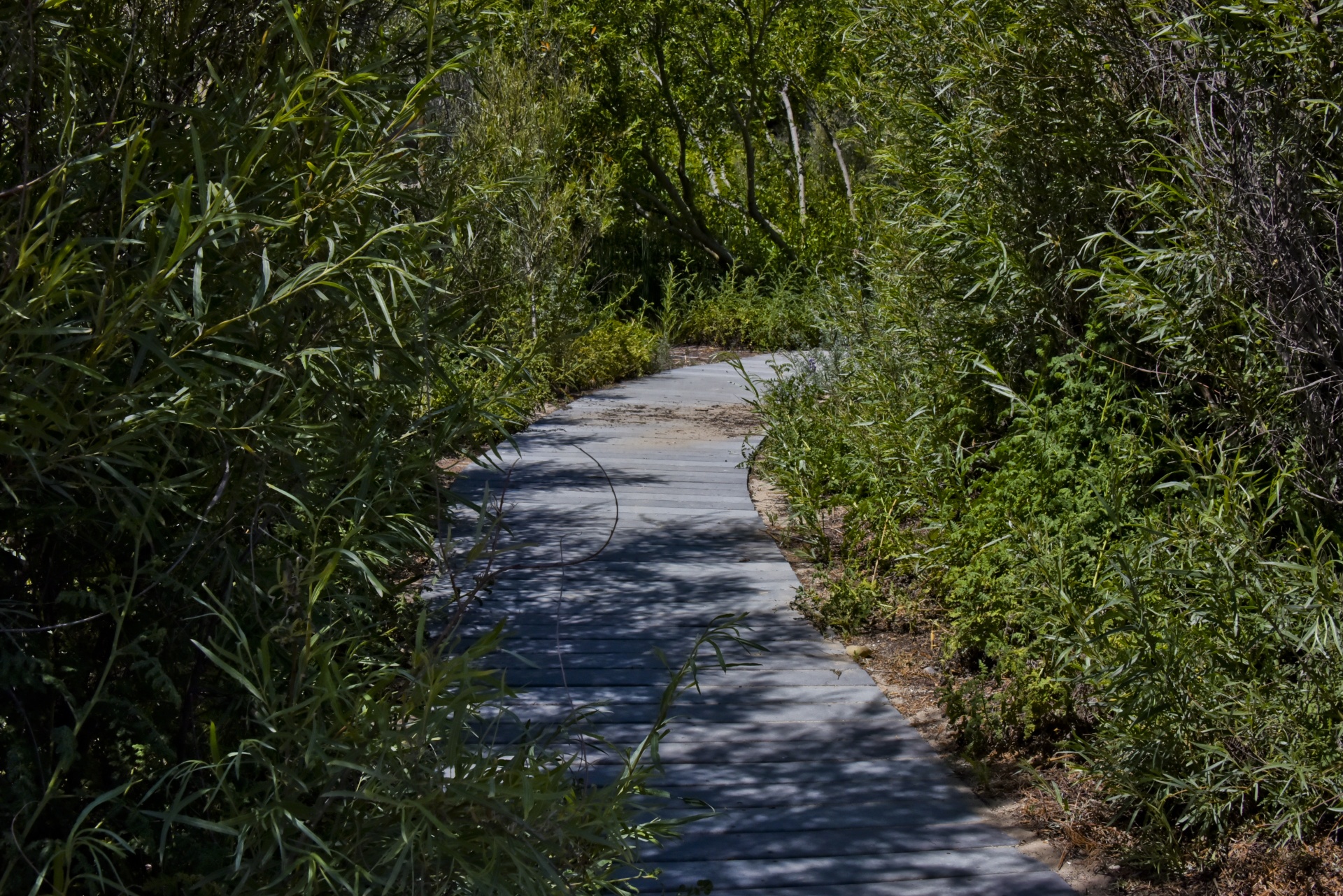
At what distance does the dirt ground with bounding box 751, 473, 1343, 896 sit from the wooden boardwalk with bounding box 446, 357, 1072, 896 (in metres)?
0.09

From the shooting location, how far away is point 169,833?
6.94 feet

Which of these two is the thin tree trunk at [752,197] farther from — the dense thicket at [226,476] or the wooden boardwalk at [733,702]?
the dense thicket at [226,476]

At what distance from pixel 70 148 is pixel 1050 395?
389 centimetres

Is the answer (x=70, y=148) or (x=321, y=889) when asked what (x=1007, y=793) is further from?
(x=70, y=148)

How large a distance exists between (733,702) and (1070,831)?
1487 mm

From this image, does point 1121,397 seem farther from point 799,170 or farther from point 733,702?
point 799,170

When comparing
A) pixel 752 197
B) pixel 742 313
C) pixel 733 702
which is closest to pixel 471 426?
pixel 733 702

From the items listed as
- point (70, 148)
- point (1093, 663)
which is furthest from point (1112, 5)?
point (70, 148)

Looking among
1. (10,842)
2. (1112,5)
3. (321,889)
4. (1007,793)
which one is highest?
(1112,5)

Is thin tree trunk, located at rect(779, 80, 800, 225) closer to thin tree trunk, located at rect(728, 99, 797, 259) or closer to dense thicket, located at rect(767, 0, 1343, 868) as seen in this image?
thin tree trunk, located at rect(728, 99, 797, 259)

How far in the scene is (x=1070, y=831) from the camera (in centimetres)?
355

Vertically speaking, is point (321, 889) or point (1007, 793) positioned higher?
point (321, 889)

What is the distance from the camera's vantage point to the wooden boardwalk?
3434 millimetres

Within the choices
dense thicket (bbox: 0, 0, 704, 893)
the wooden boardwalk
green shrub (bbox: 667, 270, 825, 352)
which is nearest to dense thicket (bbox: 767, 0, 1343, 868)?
the wooden boardwalk
